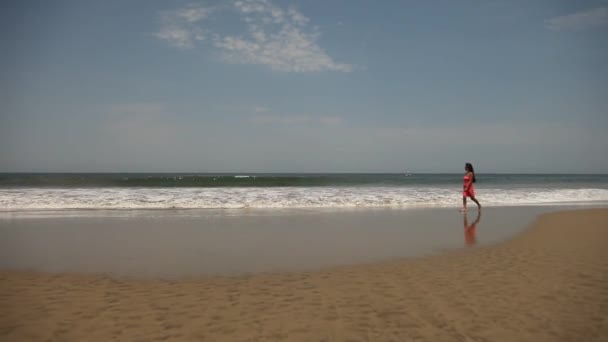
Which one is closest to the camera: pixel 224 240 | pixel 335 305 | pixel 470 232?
A: pixel 335 305

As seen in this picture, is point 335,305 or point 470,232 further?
point 470,232

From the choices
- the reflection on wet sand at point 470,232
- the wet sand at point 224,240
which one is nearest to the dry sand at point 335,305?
the wet sand at point 224,240

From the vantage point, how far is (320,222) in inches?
499

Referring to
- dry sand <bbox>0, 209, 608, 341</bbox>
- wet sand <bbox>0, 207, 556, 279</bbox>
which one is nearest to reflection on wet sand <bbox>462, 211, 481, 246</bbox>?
wet sand <bbox>0, 207, 556, 279</bbox>

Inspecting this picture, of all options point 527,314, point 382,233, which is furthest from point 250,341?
point 382,233

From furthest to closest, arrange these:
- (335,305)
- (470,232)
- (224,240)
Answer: (470,232)
(224,240)
(335,305)

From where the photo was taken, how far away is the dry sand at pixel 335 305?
3947 millimetres

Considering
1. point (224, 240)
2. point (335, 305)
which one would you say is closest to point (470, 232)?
point (224, 240)

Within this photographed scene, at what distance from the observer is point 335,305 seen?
15.6 ft

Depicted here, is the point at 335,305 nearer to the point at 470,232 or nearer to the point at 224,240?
the point at 224,240

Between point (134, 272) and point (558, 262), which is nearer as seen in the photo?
point (134, 272)

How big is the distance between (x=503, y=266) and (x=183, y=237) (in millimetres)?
7595

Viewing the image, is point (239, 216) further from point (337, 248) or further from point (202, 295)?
point (202, 295)

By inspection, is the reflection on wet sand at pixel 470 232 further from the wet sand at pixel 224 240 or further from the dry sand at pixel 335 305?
the dry sand at pixel 335 305
